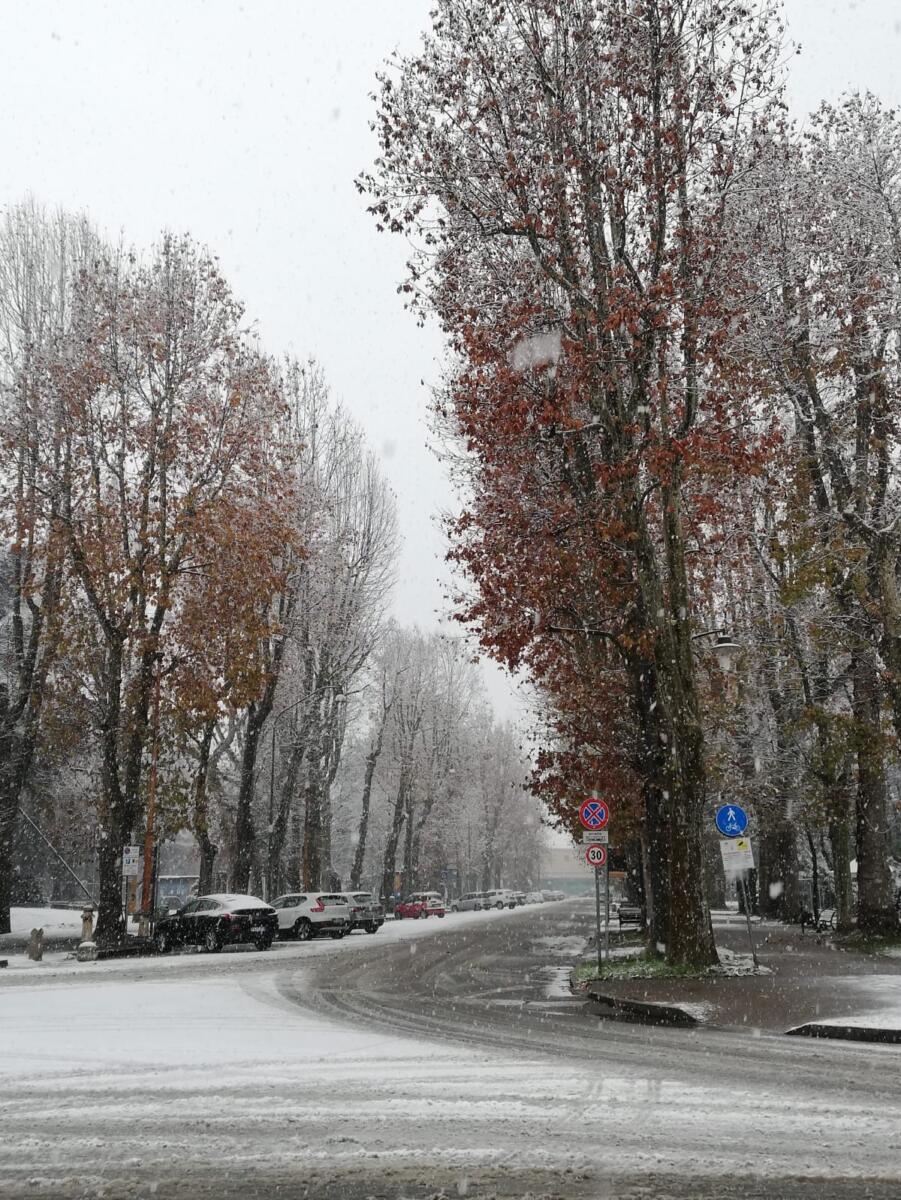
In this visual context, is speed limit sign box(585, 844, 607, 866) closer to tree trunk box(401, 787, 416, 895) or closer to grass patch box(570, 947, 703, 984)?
grass patch box(570, 947, 703, 984)

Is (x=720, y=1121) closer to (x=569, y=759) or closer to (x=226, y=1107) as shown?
(x=226, y=1107)

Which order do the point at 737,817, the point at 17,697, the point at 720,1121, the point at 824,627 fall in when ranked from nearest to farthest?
the point at 720,1121 < the point at 737,817 < the point at 824,627 < the point at 17,697

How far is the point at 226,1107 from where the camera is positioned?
7.67 metres

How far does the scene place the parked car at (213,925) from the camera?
97.6ft

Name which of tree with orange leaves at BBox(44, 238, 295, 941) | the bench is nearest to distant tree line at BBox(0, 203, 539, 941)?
tree with orange leaves at BBox(44, 238, 295, 941)

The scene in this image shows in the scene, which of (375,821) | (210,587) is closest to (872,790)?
(210,587)

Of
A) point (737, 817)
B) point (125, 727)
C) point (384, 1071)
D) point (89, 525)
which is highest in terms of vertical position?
point (89, 525)

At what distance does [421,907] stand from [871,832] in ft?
129

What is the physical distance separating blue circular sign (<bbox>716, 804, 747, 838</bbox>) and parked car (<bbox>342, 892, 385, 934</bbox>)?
77.6ft

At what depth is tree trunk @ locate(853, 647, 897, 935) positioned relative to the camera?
24.5 metres

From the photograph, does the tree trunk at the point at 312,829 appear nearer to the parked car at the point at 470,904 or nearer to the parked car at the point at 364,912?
the parked car at the point at 364,912

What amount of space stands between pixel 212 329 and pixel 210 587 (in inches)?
262

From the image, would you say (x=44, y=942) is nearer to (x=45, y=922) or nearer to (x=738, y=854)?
(x=45, y=922)

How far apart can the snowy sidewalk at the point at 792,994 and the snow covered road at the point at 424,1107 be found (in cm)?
117
